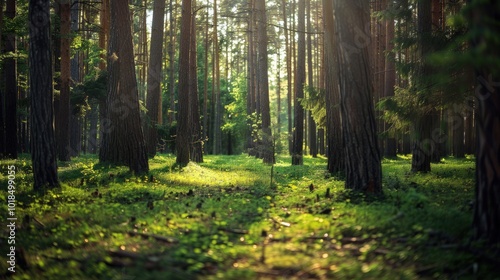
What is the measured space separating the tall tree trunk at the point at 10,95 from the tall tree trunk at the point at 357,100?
16.2 meters

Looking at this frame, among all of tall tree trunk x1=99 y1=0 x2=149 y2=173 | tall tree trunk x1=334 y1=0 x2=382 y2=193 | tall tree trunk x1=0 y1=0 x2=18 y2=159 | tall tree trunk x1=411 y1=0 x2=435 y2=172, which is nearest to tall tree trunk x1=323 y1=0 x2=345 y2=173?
tall tree trunk x1=411 y1=0 x2=435 y2=172

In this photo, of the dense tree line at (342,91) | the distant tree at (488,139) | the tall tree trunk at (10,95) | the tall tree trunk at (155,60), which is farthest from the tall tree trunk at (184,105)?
the distant tree at (488,139)

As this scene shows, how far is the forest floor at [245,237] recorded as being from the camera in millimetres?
4750

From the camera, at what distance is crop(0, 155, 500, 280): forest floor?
475cm

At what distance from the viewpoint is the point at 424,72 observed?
46.3 feet

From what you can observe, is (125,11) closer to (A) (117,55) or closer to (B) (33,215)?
(A) (117,55)

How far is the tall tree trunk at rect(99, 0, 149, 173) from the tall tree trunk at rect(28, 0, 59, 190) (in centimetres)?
412

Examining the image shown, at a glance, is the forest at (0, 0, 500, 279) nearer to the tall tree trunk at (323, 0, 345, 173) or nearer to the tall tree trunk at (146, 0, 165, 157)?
the tall tree trunk at (323, 0, 345, 173)

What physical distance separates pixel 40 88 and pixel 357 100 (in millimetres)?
6601

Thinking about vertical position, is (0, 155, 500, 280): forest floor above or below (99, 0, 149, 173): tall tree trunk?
below

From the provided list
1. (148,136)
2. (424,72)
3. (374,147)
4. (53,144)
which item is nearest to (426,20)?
(424,72)

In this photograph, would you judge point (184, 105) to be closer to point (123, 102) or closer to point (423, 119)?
point (123, 102)

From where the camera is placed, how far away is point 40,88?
9.45 meters

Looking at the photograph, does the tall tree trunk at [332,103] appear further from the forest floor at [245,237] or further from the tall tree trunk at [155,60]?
the tall tree trunk at [155,60]
